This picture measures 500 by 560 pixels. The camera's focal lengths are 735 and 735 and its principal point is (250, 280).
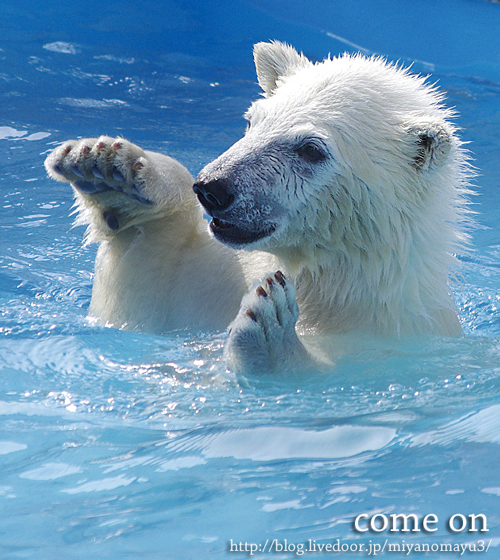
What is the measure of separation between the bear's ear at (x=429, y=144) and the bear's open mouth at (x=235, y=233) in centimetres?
66

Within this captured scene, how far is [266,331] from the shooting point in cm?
267

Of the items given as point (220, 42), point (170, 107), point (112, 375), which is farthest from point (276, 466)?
point (220, 42)

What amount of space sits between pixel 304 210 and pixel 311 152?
0.23m

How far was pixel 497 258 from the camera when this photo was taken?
5.11 m

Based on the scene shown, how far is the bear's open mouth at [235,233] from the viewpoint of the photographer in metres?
2.85

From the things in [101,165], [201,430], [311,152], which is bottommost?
[201,430]

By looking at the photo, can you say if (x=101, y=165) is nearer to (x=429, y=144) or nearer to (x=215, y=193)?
(x=215, y=193)

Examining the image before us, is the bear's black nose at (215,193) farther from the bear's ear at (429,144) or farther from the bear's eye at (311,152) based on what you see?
the bear's ear at (429,144)

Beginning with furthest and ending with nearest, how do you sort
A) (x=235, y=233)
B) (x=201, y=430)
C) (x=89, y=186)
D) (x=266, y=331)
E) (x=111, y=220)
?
(x=111, y=220) < (x=89, y=186) < (x=235, y=233) < (x=266, y=331) < (x=201, y=430)

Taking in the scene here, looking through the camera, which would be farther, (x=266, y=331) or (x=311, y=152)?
(x=311, y=152)

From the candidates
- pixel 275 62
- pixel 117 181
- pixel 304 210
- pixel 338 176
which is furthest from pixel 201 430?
pixel 275 62

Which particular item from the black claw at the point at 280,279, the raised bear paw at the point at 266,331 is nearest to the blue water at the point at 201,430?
the raised bear paw at the point at 266,331

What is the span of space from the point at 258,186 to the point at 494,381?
1.20 metres

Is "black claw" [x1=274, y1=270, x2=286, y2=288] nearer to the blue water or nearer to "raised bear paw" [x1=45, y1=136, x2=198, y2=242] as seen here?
the blue water
